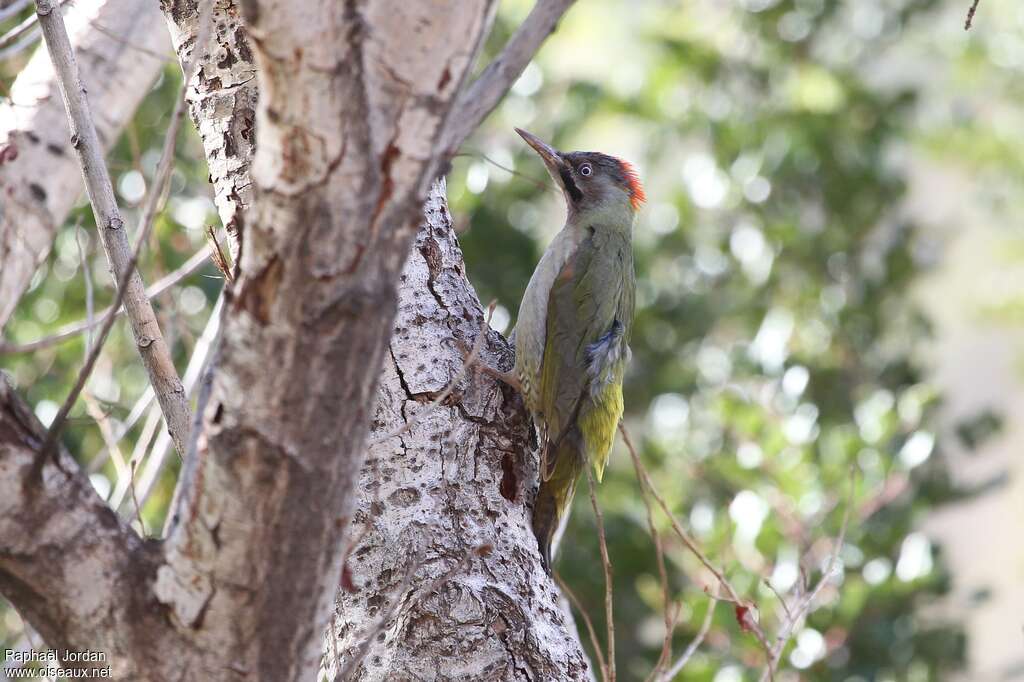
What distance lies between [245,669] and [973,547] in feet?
26.8

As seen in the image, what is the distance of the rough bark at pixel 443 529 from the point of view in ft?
6.95

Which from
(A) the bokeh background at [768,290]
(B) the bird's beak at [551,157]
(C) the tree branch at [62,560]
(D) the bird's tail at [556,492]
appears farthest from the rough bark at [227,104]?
(B) the bird's beak at [551,157]

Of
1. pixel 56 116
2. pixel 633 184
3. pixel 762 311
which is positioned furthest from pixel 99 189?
pixel 762 311

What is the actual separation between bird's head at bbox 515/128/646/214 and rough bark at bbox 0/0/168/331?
1.28 meters

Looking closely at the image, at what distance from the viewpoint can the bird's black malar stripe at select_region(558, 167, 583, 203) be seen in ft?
12.4

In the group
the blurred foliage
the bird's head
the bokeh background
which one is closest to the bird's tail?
the bokeh background

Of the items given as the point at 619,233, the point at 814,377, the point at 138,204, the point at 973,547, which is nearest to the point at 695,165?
the point at 814,377

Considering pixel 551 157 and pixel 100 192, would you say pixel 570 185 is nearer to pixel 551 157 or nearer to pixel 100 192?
pixel 551 157

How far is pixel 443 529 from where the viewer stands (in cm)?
223

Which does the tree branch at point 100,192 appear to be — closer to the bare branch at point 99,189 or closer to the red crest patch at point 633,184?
the bare branch at point 99,189

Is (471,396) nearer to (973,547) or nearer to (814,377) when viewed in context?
(814,377)

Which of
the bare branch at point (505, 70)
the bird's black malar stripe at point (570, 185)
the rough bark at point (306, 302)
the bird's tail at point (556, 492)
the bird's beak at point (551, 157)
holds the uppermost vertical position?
the bird's beak at point (551, 157)

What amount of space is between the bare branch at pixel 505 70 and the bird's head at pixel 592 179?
7.77 feet

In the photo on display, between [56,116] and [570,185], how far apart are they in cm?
167
